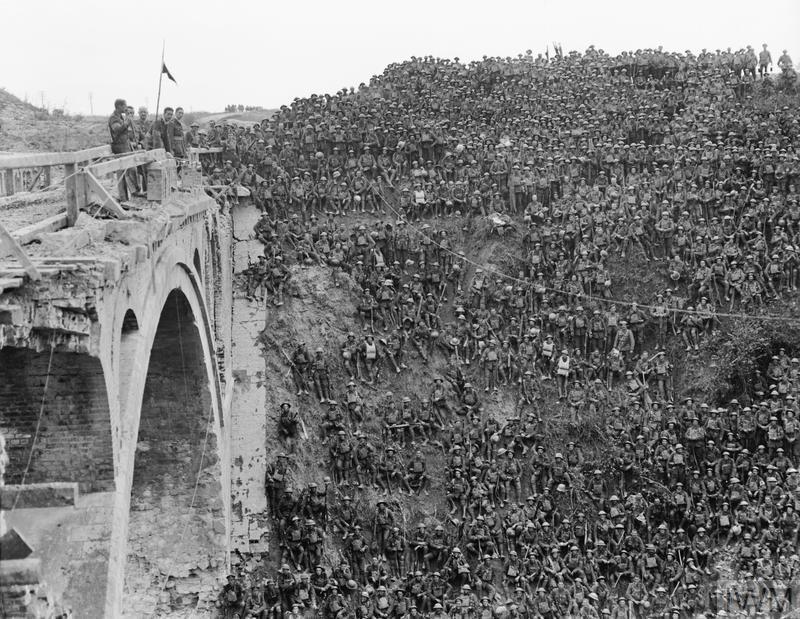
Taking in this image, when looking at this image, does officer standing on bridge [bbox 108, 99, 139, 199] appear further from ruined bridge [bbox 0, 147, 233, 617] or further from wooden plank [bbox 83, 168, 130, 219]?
wooden plank [bbox 83, 168, 130, 219]

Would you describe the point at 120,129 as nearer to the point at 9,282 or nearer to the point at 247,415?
the point at 247,415

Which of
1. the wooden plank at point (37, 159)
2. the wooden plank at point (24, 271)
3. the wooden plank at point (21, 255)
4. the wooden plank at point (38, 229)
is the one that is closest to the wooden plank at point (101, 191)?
the wooden plank at point (37, 159)

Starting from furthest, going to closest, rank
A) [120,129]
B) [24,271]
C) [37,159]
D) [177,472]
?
[177,472]
[120,129]
[37,159]
[24,271]

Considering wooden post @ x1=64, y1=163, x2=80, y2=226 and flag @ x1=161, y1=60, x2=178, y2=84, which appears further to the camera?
flag @ x1=161, y1=60, x2=178, y2=84

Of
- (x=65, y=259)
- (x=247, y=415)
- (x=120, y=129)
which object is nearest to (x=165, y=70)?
(x=120, y=129)

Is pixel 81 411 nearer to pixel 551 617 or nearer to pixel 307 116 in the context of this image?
pixel 551 617

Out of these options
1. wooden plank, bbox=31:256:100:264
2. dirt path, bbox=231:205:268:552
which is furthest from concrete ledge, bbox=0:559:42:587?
dirt path, bbox=231:205:268:552
